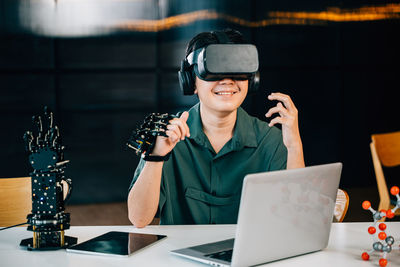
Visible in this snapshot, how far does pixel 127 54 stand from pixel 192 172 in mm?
3068

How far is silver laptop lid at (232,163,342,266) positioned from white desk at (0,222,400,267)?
0.06m

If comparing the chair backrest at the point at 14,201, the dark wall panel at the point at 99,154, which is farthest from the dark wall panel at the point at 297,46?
the chair backrest at the point at 14,201

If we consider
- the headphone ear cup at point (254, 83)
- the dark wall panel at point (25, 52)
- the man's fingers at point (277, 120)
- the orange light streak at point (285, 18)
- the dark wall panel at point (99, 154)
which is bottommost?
the dark wall panel at point (99, 154)

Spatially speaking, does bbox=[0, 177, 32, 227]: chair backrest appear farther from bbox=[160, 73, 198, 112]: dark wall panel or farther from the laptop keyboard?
bbox=[160, 73, 198, 112]: dark wall panel

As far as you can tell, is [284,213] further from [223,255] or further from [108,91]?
[108,91]

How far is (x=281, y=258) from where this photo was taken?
1.29 metres

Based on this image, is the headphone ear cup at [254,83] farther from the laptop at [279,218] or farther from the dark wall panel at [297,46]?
the dark wall panel at [297,46]

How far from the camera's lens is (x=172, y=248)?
1.41 meters

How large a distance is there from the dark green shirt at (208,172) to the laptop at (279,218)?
1.49ft

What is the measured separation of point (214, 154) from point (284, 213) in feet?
2.27

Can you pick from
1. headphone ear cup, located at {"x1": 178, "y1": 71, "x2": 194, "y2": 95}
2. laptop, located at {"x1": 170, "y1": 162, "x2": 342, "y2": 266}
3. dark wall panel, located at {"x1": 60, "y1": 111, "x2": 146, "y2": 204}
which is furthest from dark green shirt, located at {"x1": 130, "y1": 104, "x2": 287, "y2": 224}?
dark wall panel, located at {"x1": 60, "y1": 111, "x2": 146, "y2": 204}

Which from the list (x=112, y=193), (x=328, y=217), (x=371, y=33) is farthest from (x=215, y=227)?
(x=371, y=33)

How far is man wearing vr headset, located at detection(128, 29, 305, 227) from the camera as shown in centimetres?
173

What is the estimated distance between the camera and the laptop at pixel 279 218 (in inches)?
45.2
